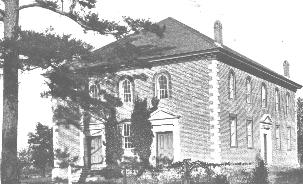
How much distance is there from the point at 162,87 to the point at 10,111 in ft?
42.3

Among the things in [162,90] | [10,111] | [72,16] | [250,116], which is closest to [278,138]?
[250,116]

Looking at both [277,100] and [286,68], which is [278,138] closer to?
[277,100]

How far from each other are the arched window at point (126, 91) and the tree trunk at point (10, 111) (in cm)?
1308

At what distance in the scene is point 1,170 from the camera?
716 inches

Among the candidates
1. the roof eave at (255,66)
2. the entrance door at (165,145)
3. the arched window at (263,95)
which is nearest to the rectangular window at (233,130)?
the roof eave at (255,66)

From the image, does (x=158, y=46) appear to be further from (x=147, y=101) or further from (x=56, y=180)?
(x=56, y=180)

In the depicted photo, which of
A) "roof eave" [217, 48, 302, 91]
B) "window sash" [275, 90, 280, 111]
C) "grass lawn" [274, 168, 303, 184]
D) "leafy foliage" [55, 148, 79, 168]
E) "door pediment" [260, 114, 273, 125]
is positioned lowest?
"grass lawn" [274, 168, 303, 184]

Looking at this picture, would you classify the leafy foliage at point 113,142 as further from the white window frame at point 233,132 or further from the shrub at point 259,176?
the shrub at point 259,176

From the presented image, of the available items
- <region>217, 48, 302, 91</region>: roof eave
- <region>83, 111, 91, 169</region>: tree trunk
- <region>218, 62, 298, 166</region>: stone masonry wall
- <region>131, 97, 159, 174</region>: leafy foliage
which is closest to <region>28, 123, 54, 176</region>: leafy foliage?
<region>83, 111, 91, 169</region>: tree trunk

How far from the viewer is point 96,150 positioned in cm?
3241

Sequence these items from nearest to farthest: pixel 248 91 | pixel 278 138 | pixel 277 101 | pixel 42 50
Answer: pixel 42 50, pixel 248 91, pixel 278 138, pixel 277 101

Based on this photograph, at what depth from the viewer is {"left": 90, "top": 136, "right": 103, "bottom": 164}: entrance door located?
32.2m

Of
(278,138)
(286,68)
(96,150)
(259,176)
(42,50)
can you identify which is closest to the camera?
(42,50)

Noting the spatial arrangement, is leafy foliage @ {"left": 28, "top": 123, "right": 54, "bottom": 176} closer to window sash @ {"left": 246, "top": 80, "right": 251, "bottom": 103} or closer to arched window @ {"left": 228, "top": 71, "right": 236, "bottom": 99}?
window sash @ {"left": 246, "top": 80, "right": 251, "bottom": 103}
